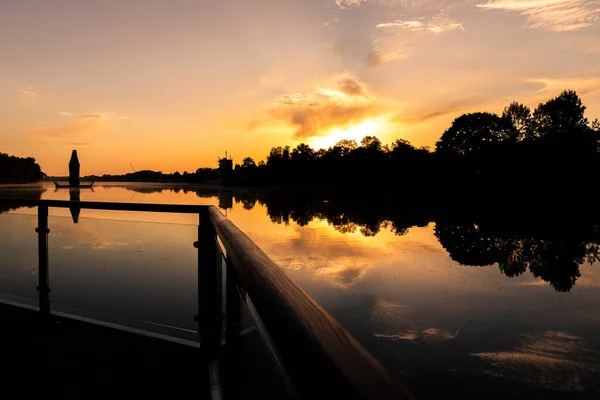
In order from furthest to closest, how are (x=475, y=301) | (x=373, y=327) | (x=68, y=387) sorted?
(x=475, y=301) < (x=373, y=327) < (x=68, y=387)

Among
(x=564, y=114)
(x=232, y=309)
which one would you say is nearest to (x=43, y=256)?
(x=232, y=309)

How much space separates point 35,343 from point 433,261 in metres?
13.0

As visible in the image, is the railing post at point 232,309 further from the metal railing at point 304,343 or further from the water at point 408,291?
the water at point 408,291

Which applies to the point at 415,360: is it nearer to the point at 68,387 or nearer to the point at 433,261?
the point at 68,387

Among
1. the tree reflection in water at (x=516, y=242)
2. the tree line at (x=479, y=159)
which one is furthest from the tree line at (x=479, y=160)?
the tree reflection in water at (x=516, y=242)

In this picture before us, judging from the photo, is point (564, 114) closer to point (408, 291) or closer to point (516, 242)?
point (516, 242)

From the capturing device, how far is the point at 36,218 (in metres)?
4.05

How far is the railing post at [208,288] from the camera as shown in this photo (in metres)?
2.91

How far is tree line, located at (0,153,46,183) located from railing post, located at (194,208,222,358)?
15085 cm

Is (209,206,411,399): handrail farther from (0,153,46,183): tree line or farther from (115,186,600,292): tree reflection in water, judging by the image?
(0,153,46,183): tree line

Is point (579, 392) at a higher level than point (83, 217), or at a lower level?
lower

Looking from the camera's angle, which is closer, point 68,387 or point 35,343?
point 68,387

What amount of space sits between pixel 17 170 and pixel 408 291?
159 meters

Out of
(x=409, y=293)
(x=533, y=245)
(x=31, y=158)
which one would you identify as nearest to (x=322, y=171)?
(x=533, y=245)
